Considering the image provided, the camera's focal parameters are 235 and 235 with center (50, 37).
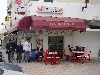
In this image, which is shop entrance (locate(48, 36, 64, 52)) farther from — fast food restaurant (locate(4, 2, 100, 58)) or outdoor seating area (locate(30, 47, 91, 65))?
outdoor seating area (locate(30, 47, 91, 65))

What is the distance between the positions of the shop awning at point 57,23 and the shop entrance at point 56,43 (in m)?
2.19

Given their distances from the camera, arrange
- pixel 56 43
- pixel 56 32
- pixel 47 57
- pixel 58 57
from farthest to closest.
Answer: pixel 56 43
pixel 56 32
pixel 58 57
pixel 47 57

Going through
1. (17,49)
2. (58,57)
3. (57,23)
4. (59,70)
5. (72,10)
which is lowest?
(59,70)

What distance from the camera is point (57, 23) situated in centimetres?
1750

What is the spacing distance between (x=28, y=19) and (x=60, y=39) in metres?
3.91

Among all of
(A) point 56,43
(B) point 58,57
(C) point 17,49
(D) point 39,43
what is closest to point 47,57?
(B) point 58,57

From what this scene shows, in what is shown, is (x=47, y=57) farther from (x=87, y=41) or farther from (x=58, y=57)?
(x=87, y=41)

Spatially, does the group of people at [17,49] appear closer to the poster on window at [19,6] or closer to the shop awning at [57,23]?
the shop awning at [57,23]

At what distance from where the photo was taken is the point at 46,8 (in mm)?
18469

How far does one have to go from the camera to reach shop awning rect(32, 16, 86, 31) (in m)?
16.9

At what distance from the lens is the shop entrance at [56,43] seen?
1961 cm

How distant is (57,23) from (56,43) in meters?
2.89

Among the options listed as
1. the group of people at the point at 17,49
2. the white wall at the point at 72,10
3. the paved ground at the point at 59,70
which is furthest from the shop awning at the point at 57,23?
the paved ground at the point at 59,70

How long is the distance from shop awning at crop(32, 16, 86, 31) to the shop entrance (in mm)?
2188
